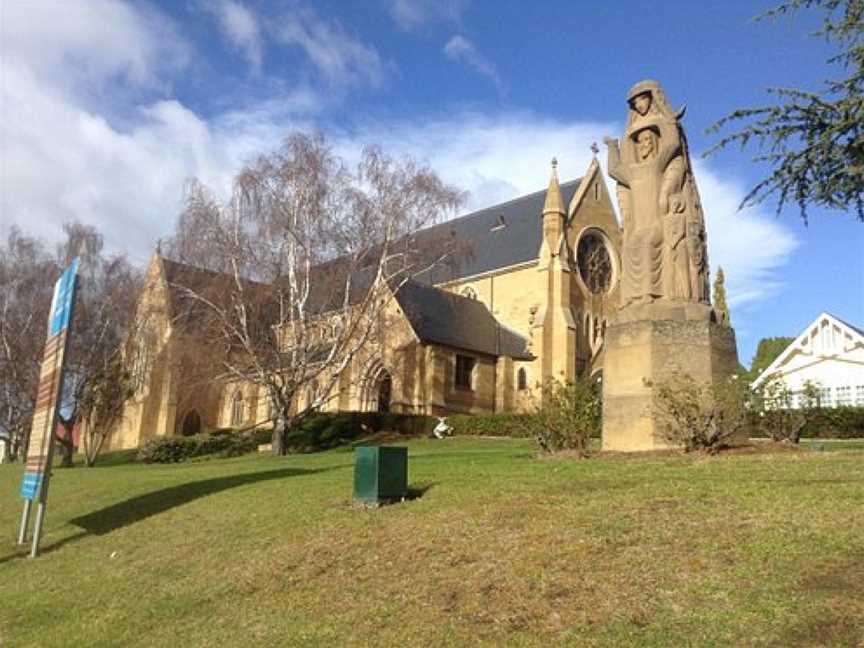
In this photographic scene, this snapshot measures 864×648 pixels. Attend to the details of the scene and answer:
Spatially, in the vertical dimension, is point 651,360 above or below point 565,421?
above

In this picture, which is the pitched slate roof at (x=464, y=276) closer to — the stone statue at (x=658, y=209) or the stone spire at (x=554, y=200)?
the stone spire at (x=554, y=200)

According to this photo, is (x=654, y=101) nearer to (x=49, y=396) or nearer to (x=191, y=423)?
(x=49, y=396)

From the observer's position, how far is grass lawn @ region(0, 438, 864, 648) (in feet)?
17.5

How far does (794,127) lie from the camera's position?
10156mm

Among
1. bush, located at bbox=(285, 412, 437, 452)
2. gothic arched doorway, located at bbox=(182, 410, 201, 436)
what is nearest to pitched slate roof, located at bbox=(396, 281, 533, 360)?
bush, located at bbox=(285, 412, 437, 452)

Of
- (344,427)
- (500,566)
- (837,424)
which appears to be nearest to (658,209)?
(500,566)

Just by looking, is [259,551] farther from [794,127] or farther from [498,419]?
[498,419]

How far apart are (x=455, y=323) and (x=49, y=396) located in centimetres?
3080

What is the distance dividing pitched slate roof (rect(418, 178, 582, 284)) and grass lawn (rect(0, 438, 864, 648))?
117 feet

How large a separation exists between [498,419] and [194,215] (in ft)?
47.9

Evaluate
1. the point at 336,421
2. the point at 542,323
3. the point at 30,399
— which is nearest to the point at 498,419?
the point at 336,421

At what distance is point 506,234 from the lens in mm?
49969

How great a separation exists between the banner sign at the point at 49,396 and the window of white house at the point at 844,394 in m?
31.9

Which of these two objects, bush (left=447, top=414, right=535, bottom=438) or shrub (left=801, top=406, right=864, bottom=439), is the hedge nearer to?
shrub (left=801, top=406, right=864, bottom=439)
